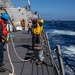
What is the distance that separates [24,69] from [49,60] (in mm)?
2051

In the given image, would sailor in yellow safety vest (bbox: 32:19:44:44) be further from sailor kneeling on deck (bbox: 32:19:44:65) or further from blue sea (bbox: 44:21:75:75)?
blue sea (bbox: 44:21:75:75)

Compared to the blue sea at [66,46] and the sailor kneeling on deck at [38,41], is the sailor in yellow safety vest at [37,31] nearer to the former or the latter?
the sailor kneeling on deck at [38,41]

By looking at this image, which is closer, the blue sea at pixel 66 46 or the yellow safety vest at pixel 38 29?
the yellow safety vest at pixel 38 29

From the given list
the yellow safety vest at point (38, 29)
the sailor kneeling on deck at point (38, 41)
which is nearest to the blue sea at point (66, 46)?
the sailor kneeling on deck at point (38, 41)

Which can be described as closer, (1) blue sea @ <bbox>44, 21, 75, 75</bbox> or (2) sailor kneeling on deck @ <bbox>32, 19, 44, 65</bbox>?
(2) sailor kneeling on deck @ <bbox>32, 19, 44, 65</bbox>

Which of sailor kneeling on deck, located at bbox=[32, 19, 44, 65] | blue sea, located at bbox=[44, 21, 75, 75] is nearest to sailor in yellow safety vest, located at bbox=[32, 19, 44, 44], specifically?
sailor kneeling on deck, located at bbox=[32, 19, 44, 65]

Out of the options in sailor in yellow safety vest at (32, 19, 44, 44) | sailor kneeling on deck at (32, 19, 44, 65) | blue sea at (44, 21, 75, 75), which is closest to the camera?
sailor kneeling on deck at (32, 19, 44, 65)

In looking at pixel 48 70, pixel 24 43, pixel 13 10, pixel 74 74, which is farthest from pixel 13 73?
pixel 13 10

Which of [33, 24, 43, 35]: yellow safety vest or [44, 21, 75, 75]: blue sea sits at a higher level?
[33, 24, 43, 35]: yellow safety vest

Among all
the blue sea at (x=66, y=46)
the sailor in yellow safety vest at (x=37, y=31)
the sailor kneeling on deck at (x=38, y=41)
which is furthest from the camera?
the blue sea at (x=66, y=46)

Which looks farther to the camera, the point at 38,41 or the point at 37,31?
the point at 38,41

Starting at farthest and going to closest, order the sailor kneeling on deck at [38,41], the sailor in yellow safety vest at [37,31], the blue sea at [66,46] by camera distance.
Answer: the blue sea at [66,46]
the sailor in yellow safety vest at [37,31]
the sailor kneeling on deck at [38,41]

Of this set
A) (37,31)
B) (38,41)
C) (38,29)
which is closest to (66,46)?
(38,41)

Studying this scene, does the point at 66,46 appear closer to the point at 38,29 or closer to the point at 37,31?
the point at 37,31
